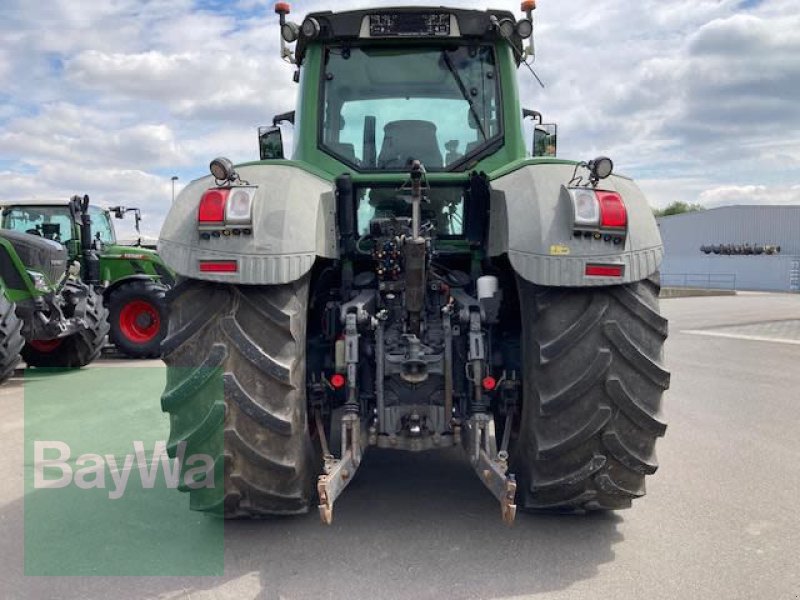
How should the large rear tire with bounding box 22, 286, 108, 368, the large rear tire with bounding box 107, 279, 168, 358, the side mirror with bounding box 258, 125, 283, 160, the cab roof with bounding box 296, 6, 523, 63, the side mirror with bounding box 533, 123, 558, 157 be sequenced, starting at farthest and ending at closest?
1. the large rear tire with bounding box 107, 279, 168, 358
2. the large rear tire with bounding box 22, 286, 108, 368
3. the side mirror with bounding box 258, 125, 283, 160
4. the side mirror with bounding box 533, 123, 558, 157
5. the cab roof with bounding box 296, 6, 523, 63

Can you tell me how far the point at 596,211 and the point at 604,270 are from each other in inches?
10.4

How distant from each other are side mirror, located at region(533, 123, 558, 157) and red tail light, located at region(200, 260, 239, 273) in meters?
2.59

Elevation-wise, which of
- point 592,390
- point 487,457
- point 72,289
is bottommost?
point 487,457

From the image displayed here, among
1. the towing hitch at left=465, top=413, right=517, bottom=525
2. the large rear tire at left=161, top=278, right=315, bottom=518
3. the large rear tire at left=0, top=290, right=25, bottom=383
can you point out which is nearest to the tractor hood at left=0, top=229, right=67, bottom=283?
the large rear tire at left=0, top=290, right=25, bottom=383

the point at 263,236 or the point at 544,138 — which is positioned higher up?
the point at 544,138

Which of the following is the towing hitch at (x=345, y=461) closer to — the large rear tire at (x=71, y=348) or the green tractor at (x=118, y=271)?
the large rear tire at (x=71, y=348)

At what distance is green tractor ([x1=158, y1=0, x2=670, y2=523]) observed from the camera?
304cm

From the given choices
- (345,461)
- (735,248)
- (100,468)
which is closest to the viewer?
(345,461)

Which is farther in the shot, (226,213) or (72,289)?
(72,289)

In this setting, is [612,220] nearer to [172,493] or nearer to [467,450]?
[467,450]

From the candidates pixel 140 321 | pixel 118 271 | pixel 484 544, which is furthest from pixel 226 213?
pixel 118 271

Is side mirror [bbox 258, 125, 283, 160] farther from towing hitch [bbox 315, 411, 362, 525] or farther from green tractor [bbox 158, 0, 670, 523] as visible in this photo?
towing hitch [bbox 315, 411, 362, 525]

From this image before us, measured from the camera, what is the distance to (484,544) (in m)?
3.29

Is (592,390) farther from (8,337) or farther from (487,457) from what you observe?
(8,337)
